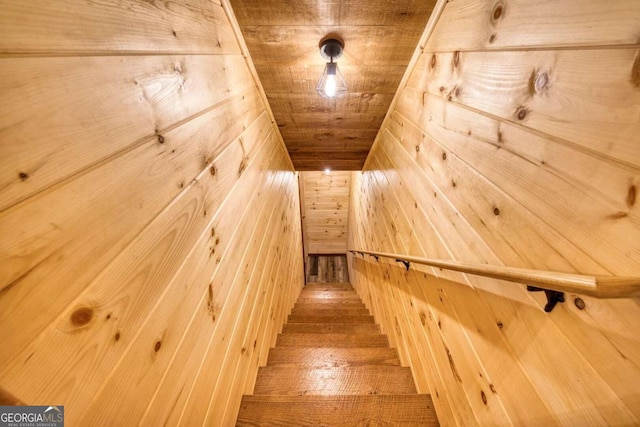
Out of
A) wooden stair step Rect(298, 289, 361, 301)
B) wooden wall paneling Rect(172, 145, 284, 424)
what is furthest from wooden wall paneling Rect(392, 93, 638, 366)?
wooden stair step Rect(298, 289, 361, 301)

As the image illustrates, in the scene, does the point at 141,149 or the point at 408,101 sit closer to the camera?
the point at 141,149

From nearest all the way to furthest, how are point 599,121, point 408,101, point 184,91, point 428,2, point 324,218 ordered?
point 599,121
point 184,91
point 428,2
point 408,101
point 324,218

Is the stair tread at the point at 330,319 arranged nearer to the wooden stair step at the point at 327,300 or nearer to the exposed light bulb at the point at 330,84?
the wooden stair step at the point at 327,300

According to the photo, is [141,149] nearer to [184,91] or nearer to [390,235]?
[184,91]

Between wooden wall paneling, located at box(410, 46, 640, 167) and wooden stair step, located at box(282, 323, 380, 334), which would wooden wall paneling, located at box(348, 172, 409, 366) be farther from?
wooden wall paneling, located at box(410, 46, 640, 167)

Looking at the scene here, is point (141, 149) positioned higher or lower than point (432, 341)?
higher

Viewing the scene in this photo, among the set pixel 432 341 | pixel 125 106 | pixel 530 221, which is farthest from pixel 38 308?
pixel 432 341

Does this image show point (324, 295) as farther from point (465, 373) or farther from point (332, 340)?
point (465, 373)

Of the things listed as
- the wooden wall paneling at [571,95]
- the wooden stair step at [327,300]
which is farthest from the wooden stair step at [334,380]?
the wooden stair step at [327,300]

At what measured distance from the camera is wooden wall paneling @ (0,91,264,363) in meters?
0.35

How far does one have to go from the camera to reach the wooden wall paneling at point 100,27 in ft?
1.25

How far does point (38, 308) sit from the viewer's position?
15.1 inches

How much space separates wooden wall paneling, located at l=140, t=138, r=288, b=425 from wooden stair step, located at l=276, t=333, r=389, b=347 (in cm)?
135

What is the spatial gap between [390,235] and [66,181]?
2121 millimetres
